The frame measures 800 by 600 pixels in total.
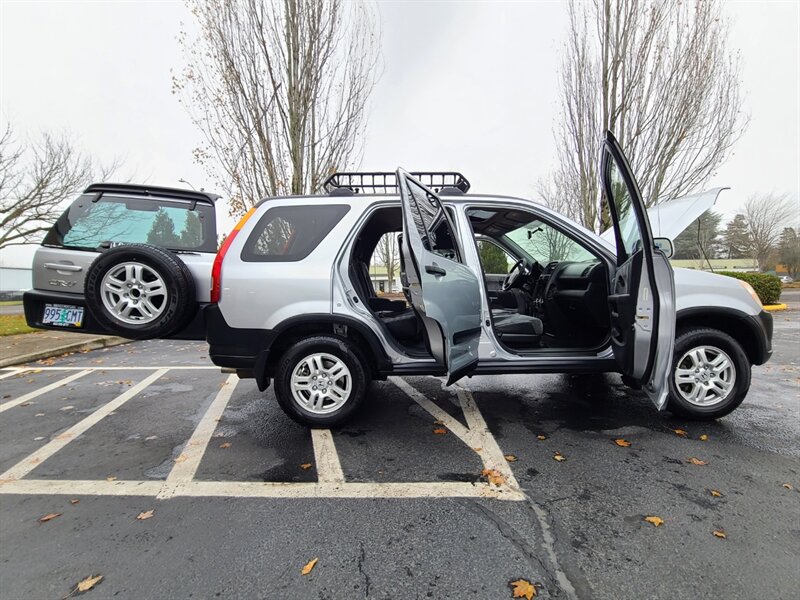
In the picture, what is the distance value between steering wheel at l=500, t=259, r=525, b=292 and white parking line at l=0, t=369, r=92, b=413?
228 inches

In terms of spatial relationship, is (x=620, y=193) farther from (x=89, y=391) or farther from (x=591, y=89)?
(x=591, y=89)

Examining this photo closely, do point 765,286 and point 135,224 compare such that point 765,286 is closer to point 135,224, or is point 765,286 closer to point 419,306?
point 419,306

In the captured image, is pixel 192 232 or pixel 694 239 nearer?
pixel 192 232

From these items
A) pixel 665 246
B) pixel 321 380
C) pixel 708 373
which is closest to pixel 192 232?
pixel 321 380

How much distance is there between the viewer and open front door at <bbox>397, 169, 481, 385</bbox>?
272 centimetres

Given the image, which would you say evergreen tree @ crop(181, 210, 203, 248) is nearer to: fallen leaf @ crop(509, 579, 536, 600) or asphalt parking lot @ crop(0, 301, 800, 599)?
asphalt parking lot @ crop(0, 301, 800, 599)

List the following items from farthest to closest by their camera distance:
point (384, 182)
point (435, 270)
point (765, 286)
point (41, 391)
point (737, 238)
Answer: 1. point (737, 238)
2. point (765, 286)
3. point (41, 391)
4. point (384, 182)
5. point (435, 270)

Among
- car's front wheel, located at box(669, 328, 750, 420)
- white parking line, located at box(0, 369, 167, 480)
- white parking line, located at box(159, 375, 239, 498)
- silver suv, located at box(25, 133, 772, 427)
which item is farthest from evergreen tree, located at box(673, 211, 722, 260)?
white parking line, located at box(0, 369, 167, 480)

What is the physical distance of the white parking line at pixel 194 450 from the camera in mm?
2619

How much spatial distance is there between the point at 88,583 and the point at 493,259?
15.4ft

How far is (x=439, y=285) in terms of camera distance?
2.83 metres

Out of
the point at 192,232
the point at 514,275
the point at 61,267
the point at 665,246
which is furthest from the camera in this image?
the point at 514,275

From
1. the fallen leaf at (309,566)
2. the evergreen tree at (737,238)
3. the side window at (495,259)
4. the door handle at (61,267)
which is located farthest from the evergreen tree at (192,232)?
the evergreen tree at (737,238)

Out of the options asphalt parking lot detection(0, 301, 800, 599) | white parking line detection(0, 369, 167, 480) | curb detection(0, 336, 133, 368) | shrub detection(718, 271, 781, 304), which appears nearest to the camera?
asphalt parking lot detection(0, 301, 800, 599)
